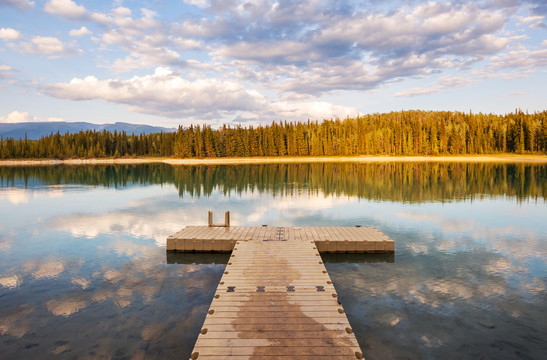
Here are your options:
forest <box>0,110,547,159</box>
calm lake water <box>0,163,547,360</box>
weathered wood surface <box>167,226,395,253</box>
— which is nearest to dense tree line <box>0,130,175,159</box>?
forest <box>0,110,547,159</box>

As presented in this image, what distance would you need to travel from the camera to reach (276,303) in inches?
391

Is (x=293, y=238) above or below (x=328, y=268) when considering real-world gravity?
above

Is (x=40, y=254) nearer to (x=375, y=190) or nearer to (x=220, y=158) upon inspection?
(x=375, y=190)

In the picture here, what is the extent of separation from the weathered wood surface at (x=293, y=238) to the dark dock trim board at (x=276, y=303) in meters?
0.05

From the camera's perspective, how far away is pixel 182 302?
12148 millimetres

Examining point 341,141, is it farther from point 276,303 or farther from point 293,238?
point 276,303

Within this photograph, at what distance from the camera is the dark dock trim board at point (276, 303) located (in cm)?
766

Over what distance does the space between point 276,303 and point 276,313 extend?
63cm

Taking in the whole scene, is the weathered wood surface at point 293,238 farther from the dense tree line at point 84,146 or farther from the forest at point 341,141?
the dense tree line at point 84,146

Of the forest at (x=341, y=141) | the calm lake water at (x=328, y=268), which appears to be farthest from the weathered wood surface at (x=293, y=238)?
the forest at (x=341, y=141)

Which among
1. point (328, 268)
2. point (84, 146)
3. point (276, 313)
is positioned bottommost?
point (328, 268)

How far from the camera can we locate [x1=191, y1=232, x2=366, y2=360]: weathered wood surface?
25.0 ft

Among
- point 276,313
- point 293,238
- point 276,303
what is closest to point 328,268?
point 293,238

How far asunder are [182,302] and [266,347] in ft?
17.6
